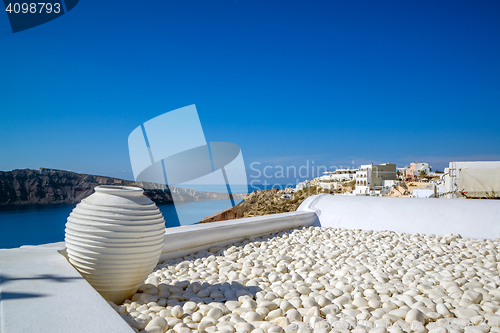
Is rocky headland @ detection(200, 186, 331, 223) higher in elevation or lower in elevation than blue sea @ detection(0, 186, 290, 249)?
lower

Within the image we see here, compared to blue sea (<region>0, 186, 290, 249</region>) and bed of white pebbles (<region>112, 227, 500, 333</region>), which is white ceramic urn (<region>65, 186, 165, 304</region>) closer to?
bed of white pebbles (<region>112, 227, 500, 333</region>)

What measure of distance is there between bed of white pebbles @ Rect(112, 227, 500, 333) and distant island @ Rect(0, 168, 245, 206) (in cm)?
327

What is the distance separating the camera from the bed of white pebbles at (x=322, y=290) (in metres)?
1.57

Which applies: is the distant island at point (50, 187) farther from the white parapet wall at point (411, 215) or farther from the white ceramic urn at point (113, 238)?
the white ceramic urn at point (113, 238)

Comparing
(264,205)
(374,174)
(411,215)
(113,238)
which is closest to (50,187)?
(264,205)

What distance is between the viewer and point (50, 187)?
6.23 metres

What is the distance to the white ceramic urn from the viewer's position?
1621 mm

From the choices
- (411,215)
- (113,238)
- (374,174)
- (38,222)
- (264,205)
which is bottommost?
(374,174)

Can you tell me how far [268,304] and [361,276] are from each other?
0.95 metres

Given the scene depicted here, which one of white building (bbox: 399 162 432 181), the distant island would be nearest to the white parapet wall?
the distant island

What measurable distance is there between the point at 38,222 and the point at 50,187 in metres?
2.38

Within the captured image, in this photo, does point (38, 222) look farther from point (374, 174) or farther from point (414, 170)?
point (414, 170)

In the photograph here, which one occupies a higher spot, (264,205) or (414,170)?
(264,205)

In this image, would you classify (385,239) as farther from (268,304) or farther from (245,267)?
(268,304)
